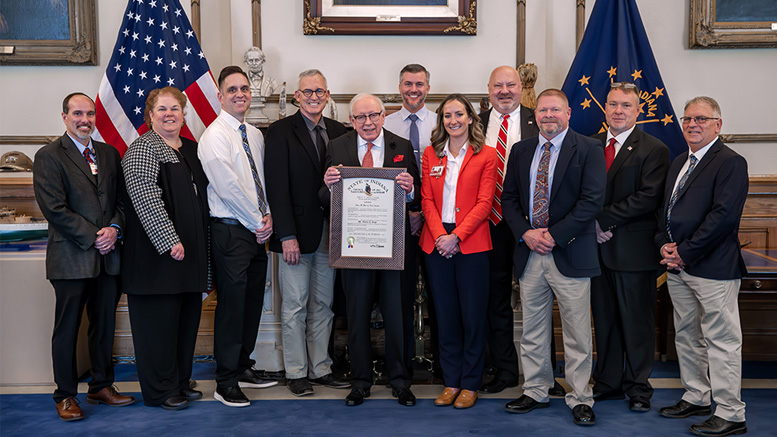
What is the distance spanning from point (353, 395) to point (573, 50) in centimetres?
317

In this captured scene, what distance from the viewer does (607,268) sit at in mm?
3479

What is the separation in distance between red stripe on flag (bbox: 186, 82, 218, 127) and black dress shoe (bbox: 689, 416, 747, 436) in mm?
3617

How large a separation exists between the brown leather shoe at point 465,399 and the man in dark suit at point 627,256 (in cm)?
72

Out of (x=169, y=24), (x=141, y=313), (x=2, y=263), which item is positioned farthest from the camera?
(x=169, y=24)

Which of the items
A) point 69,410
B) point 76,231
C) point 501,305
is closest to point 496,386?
point 501,305

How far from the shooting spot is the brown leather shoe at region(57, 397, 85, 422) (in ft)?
10.5

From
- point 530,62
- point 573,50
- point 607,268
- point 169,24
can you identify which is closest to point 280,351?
point 607,268

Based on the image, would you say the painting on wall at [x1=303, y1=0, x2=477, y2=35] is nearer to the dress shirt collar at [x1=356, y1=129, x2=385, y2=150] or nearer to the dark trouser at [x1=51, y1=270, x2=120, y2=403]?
the dress shirt collar at [x1=356, y1=129, x2=385, y2=150]

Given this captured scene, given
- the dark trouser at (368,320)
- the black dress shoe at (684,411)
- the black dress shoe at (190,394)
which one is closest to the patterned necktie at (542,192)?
the dark trouser at (368,320)

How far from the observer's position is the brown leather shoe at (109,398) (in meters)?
3.42

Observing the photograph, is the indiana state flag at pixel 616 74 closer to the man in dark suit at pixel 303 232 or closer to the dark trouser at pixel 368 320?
the man in dark suit at pixel 303 232

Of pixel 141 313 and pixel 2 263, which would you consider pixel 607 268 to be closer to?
pixel 141 313

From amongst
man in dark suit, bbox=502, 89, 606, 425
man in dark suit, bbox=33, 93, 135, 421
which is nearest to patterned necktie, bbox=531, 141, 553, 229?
man in dark suit, bbox=502, 89, 606, 425

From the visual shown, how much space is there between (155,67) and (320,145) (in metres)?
1.66
